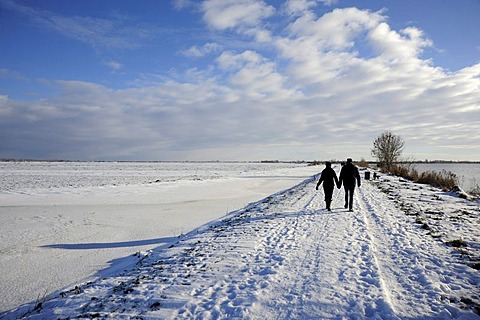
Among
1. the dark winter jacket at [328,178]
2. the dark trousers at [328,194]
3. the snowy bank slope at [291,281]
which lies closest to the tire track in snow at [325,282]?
the snowy bank slope at [291,281]

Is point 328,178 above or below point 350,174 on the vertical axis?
below

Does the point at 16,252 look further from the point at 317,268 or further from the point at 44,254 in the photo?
the point at 317,268

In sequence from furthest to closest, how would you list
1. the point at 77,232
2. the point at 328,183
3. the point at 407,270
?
the point at 328,183 < the point at 77,232 < the point at 407,270

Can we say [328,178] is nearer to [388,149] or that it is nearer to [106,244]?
[106,244]

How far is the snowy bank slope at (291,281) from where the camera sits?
13.6 feet

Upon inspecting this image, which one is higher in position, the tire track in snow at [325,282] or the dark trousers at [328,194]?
the dark trousers at [328,194]

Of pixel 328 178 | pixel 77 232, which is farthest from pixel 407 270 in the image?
pixel 77 232

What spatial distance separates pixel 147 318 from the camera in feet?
13.1

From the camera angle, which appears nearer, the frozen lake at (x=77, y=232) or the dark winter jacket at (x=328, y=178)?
the frozen lake at (x=77, y=232)

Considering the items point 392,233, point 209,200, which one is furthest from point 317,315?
point 209,200

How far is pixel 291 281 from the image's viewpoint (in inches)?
197

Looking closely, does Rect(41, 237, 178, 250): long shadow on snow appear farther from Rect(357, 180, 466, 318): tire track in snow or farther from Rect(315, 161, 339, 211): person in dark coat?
Rect(315, 161, 339, 211): person in dark coat

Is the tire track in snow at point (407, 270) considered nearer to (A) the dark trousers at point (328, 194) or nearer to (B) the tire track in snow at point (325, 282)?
(B) the tire track in snow at point (325, 282)

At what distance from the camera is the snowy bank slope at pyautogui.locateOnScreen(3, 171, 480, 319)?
163 inches
